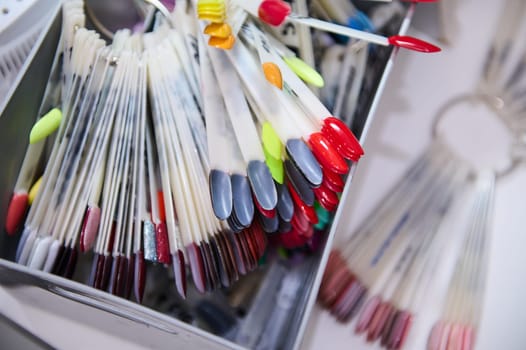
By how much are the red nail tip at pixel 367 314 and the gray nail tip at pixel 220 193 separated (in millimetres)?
247

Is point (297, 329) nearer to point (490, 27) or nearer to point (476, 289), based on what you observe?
point (476, 289)

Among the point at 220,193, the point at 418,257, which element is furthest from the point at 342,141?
the point at 418,257

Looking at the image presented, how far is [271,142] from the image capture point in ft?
1.52

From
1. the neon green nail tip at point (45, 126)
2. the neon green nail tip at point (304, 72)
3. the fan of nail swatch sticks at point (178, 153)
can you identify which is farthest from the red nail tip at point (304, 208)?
the neon green nail tip at point (45, 126)

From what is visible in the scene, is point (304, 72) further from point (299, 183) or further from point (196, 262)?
point (196, 262)

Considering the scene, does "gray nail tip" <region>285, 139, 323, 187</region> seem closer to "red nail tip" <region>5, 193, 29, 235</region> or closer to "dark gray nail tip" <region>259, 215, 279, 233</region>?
"dark gray nail tip" <region>259, 215, 279, 233</region>

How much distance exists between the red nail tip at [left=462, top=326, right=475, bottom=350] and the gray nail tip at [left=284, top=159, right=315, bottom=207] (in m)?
0.27

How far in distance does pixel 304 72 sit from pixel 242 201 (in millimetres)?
146

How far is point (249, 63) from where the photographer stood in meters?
0.49

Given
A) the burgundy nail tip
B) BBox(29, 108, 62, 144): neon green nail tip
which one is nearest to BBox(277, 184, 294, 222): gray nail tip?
the burgundy nail tip

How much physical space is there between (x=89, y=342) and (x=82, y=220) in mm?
170

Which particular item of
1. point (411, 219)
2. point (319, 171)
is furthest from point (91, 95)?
point (411, 219)

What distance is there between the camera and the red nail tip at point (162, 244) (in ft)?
1.59

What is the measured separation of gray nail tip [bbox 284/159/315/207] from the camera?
1.51 ft
